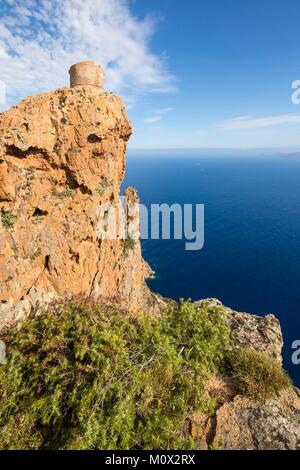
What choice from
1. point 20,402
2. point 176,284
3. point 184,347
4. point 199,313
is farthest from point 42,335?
point 176,284

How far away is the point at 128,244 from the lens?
106ft

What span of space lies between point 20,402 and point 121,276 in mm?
21007

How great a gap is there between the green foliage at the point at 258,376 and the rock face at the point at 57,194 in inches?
341

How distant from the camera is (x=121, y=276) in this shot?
95.2 feet

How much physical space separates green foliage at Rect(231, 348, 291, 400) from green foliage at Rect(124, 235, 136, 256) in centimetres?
2226

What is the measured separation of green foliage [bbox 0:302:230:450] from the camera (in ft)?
23.8
